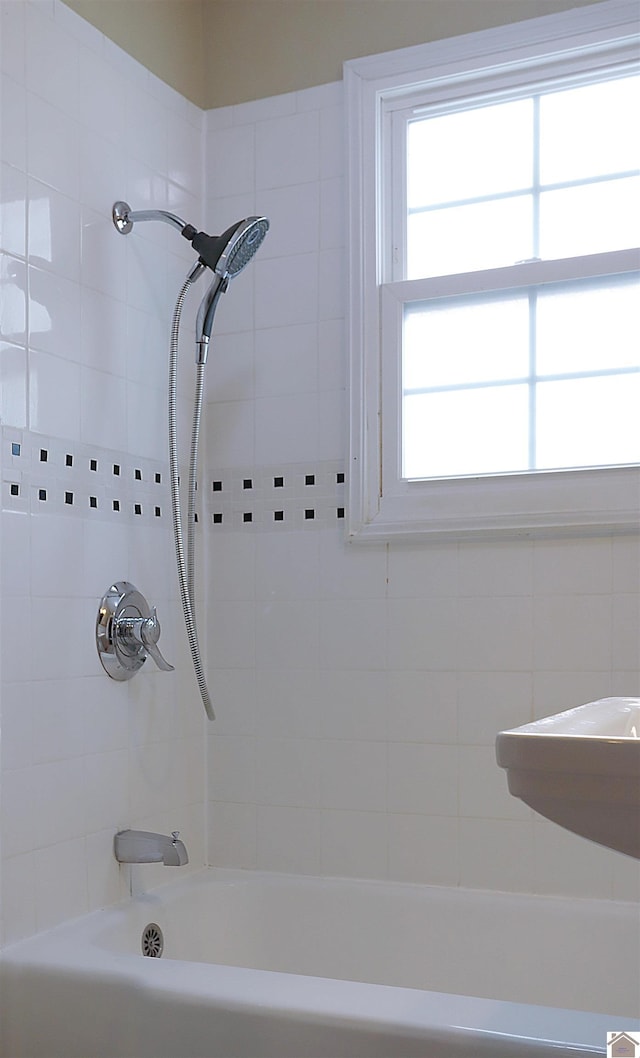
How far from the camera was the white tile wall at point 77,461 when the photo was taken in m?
1.96

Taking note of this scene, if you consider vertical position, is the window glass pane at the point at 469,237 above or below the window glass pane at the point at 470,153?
below

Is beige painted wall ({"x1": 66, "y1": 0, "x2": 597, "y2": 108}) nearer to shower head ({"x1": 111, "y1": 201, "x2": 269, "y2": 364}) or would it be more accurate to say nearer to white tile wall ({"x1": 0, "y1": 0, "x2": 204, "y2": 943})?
white tile wall ({"x1": 0, "y1": 0, "x2": 204, "y2": 943})

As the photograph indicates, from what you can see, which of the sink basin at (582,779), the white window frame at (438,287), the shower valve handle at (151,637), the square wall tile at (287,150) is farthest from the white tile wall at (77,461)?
the sink basin at (582,779)

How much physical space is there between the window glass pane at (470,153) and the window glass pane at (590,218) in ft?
0.32

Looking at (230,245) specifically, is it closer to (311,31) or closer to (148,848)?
(311,31)

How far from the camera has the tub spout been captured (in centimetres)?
213

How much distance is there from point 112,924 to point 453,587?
3.32 ft

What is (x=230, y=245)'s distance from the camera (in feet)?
7.34

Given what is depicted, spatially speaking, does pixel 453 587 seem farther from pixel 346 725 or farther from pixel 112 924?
pixel 112 924

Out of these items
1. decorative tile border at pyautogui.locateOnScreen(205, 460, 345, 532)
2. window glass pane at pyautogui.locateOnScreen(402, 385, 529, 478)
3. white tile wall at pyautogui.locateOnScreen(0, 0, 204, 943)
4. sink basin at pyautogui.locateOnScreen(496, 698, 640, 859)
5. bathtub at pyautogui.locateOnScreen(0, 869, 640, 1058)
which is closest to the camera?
sink basin at pyautogui.locateOnScreen(496, 698, 640, 859)

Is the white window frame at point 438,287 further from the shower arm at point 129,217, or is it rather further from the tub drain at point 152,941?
the tub drain at point 152,941

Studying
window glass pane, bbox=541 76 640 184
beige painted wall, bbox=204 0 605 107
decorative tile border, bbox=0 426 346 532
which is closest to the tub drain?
decorative tile border, bbox=0 426 346 532

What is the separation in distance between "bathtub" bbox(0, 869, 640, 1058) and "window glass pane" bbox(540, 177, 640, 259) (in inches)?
56.4

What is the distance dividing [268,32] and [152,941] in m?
2.19
